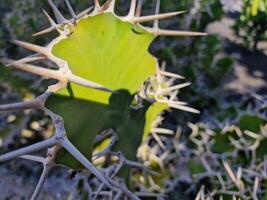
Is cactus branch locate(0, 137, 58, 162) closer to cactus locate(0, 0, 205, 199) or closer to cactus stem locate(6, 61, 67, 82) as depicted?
cactus locate(0, 0, 205, 199)

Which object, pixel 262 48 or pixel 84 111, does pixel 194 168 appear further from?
pixel 262 48

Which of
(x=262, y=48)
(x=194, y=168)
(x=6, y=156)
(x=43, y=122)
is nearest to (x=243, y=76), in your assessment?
(x=262, y=48)

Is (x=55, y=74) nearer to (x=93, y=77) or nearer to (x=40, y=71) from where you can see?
(x=40, y=71)

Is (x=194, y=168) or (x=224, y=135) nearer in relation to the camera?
(x=194, y=168)

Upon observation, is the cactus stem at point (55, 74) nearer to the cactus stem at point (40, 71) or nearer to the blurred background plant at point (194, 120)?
the cactus stem at point (40, 71)

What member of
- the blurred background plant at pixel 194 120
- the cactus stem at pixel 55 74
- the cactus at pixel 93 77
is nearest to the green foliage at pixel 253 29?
the blurred background plant at pixel 194 120
